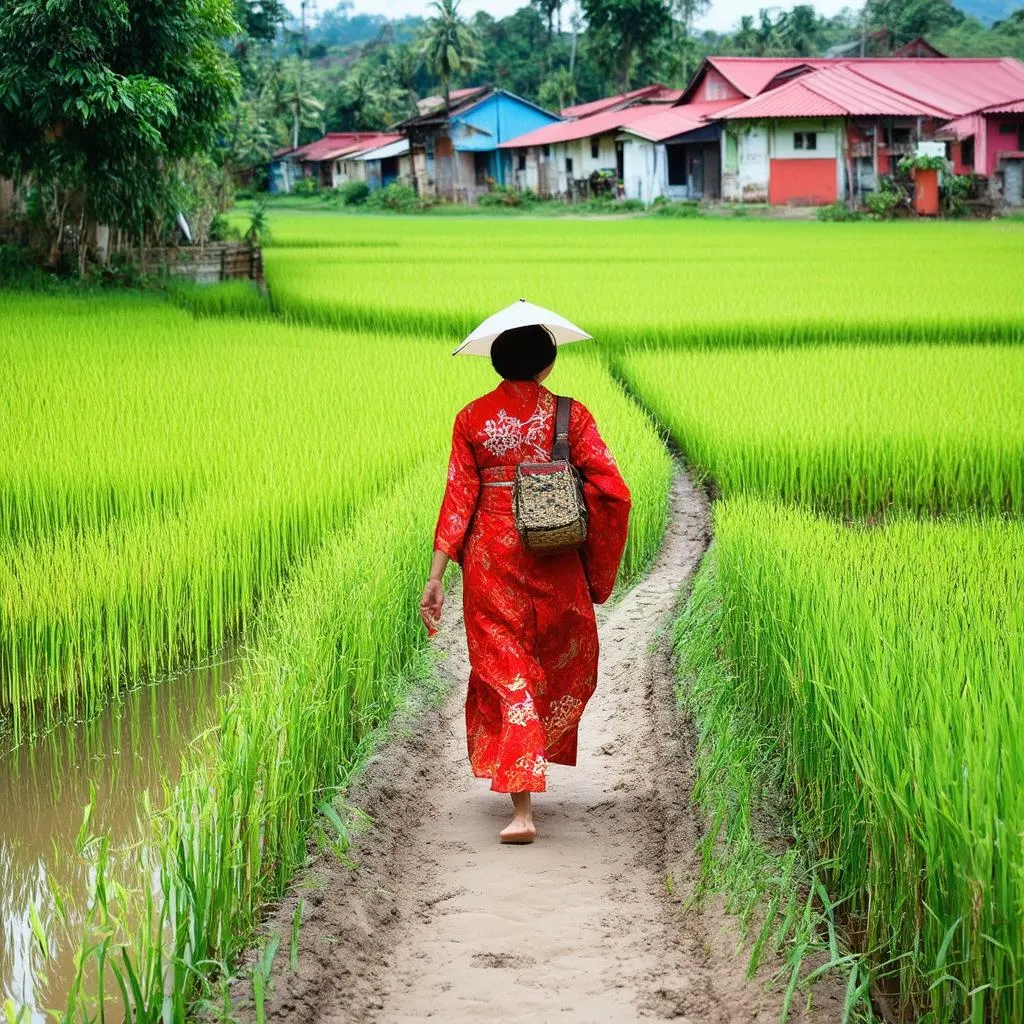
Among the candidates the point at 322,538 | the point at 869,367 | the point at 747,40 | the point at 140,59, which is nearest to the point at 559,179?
the point at 747,40

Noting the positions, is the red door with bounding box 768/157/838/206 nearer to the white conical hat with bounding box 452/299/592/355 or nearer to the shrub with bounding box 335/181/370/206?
the shrub with bounding box 335/181/370/206

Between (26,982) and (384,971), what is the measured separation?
664 millimetres

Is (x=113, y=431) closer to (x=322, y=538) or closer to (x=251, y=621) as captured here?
(x=322, y=538)

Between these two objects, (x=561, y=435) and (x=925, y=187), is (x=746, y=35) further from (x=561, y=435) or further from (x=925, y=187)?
(x=561, y=435)

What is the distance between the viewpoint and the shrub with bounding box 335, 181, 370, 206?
46.1 meters

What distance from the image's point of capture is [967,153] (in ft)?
110

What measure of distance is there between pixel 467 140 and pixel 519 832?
45.1m

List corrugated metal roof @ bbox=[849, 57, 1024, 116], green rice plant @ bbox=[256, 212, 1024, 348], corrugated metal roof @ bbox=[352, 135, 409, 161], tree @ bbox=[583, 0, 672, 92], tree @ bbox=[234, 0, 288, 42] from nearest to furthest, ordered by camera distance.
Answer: green rice plant @ bbox=[256, 212, 1024, 348]
tree @ bbox=[234, 0, 288, 42]
corrugated metal roof @ bbox=[849, 57, 1024, 116]
tree @ bbox=[583, 0, 672, 92]
corrugated metal roof @ bbox=[352, 135, 409, 161]

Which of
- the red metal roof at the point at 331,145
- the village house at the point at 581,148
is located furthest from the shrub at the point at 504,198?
the red metal roof at the point at 331,145

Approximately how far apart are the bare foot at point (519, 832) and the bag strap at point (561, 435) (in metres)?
0.81

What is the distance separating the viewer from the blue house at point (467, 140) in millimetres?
45688

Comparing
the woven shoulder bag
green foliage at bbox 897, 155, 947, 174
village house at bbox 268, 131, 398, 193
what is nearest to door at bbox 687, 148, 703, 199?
green foliage at bbox 897, 155, 947, 174

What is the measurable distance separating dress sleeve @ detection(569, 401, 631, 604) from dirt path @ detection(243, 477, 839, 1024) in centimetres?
64

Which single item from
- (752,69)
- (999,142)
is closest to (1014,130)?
(999,142)
